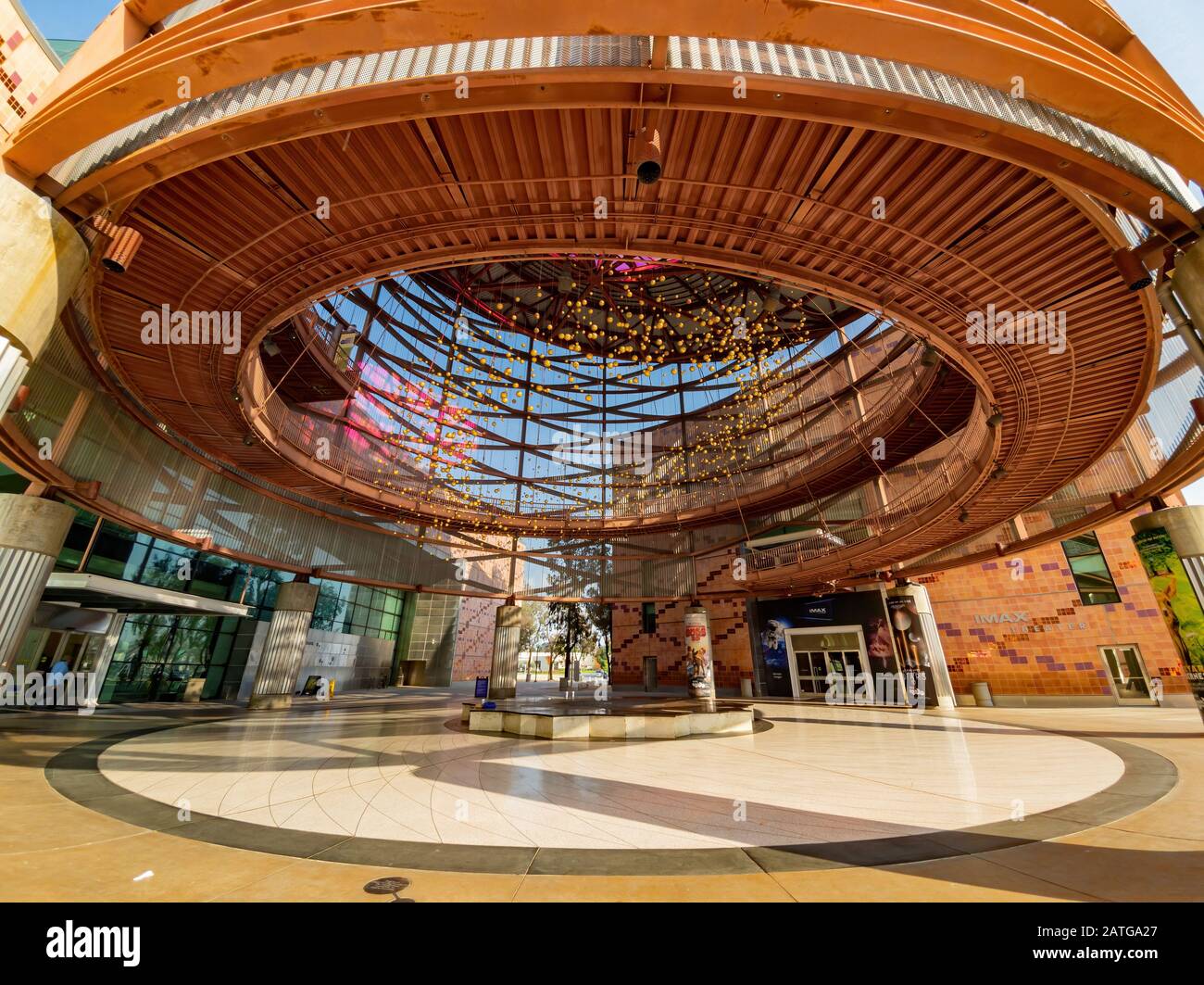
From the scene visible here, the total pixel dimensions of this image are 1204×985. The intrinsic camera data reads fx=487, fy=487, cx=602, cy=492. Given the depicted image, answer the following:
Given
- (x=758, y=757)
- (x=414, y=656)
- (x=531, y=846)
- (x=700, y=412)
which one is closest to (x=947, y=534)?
(x=758, y=757)

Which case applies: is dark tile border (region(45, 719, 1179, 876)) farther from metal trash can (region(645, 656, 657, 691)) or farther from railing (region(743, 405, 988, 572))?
metal trash can (region(645, 656, 657, 691))

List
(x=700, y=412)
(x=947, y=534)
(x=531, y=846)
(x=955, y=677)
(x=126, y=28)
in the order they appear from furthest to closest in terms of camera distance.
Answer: (x=700, y=412)
(x=955, y=677)
(x=947, y=534)
(x=126, y=28)
(x=531, y=846)

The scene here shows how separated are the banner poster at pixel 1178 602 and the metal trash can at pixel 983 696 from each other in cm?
1056

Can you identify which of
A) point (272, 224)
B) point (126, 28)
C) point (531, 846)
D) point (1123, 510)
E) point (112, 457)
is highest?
point (126, 28)

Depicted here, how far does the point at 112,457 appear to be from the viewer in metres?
13.5

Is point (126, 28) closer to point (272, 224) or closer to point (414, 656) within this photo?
point (272, 224)

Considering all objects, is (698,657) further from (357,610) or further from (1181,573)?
(357,610)

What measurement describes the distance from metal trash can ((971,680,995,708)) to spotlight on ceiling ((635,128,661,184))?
25835 millimetres

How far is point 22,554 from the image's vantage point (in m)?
8.67

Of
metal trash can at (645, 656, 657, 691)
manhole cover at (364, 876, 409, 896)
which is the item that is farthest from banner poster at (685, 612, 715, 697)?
manhole cover at (364, 876, 409, 896)

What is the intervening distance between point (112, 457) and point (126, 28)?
37.9ft

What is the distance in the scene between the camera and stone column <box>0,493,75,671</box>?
332 inches

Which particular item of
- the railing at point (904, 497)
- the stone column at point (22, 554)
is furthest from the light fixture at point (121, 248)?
the railing at point (904, 497)

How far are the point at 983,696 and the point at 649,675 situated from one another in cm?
1688
